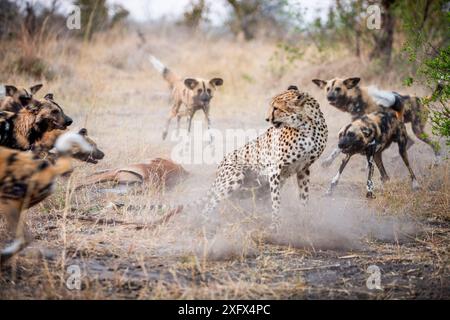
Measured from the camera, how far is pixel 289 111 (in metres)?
5.32

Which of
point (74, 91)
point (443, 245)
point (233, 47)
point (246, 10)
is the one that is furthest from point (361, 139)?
point (246, 10)

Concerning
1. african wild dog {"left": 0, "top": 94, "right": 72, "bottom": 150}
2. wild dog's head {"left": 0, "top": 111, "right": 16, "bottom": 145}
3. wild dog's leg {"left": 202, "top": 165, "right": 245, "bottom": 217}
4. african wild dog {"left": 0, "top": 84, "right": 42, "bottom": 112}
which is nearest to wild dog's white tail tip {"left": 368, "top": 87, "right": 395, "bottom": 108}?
wild dog's leg {"left": 202, "top": 165, "right": 245, "bottom": 217}

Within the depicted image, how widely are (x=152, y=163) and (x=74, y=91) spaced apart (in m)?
4.99

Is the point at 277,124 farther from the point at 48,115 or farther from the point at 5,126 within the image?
the point at 5,126

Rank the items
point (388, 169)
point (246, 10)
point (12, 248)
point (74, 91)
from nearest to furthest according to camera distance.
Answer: point (12, 248), point (388, 169), point (74, 91), point (246, 10)

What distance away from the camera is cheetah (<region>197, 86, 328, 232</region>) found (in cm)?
528

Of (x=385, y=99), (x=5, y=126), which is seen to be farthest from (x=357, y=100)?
(x=5, y=126)

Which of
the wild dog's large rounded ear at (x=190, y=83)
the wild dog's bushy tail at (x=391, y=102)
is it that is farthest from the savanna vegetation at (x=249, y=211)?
the wild dog's large rounded ear at (x=190, y=83)

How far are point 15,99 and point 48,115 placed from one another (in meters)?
1.18

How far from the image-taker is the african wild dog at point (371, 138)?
6762 millimetres

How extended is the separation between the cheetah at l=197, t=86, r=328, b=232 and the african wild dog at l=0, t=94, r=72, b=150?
1808 mm

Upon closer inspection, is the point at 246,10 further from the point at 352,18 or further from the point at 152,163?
the point at 152,163

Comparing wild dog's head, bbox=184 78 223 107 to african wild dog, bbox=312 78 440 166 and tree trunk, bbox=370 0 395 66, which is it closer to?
african wild dog, bbox=312 78 440 166
